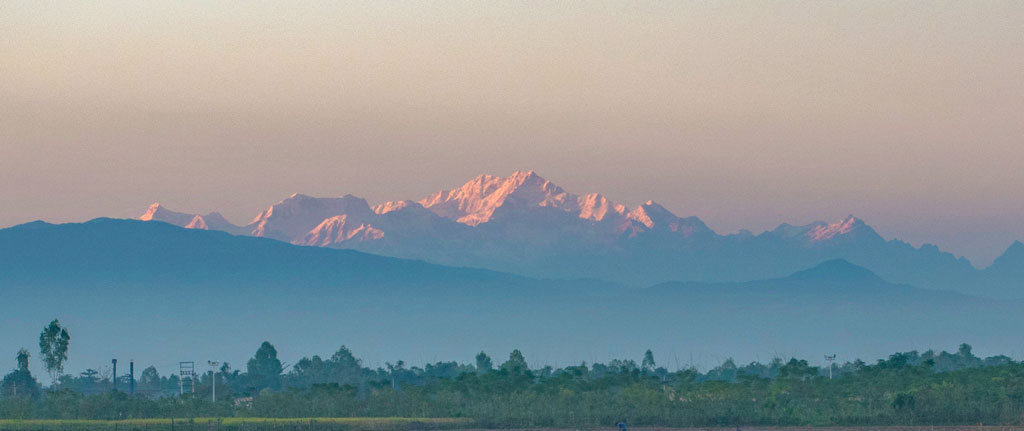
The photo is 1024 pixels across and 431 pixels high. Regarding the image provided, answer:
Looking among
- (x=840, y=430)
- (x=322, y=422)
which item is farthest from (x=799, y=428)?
(x=322, y=422)

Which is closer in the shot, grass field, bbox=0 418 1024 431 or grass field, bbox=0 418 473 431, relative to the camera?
grass field, bbox=0 418 1024 431

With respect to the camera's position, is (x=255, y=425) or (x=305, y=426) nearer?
(x=305, y=426)

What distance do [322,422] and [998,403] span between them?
86961 millimetres

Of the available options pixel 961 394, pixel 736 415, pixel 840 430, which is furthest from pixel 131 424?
pixel 961 394

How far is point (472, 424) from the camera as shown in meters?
194

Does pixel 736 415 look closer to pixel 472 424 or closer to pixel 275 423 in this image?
pixel 472 424

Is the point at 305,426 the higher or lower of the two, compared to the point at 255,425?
lower

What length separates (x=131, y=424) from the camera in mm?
196250

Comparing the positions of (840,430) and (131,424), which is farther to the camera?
(131,424)

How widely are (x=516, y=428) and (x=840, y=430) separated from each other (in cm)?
4043

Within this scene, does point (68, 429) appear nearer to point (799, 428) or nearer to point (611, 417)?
point (611, 417)

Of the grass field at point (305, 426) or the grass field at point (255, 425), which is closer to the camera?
the grass field at point (305, 426)

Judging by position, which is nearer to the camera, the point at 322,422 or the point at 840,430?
the point at 840,430

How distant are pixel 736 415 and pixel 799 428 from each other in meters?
11.7
